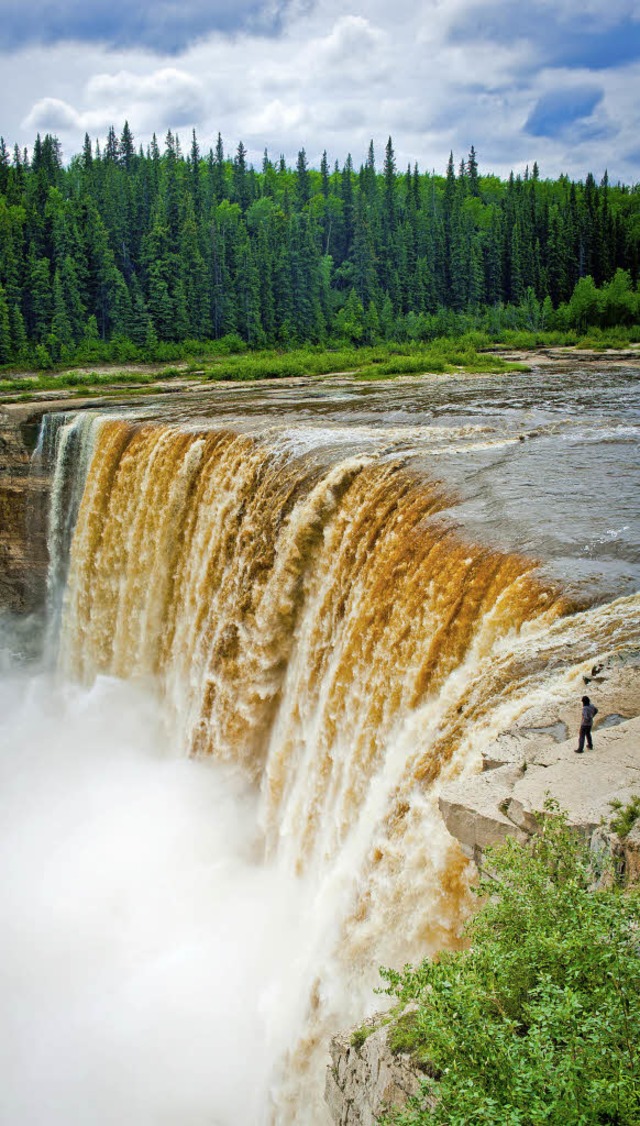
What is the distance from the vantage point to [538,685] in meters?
7.07

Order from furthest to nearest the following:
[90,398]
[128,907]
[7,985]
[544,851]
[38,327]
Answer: [38,327] < [90,398] < [128,907] < [7,985] < [544,851]

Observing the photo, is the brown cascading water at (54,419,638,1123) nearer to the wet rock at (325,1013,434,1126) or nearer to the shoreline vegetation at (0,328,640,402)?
the wet rock at (325,1013,434,1126)

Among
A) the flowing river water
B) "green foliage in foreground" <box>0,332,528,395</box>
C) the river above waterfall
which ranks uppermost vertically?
"green foliage in foreground" <box>0,332,528,395</box>

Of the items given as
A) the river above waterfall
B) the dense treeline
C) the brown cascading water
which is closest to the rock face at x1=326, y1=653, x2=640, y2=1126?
the brown cascading water

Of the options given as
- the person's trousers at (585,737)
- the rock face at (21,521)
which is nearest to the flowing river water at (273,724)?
the person's trousers at (585,737)

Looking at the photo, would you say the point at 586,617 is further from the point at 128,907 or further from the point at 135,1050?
the point at 128,907

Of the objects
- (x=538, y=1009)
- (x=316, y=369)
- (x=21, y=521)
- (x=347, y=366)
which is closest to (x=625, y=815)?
(x=538, y=1009)

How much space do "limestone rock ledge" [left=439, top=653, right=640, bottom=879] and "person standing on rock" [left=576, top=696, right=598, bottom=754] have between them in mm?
51

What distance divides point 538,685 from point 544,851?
7.16 ft

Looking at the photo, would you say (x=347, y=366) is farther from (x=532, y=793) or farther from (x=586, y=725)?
(x=532, y=793)

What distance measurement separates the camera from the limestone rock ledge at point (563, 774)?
534 cm

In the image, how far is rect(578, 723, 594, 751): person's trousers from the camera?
6.01 m

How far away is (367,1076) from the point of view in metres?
5.50

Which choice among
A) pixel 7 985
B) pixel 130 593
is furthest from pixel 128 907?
pixel 130 593
